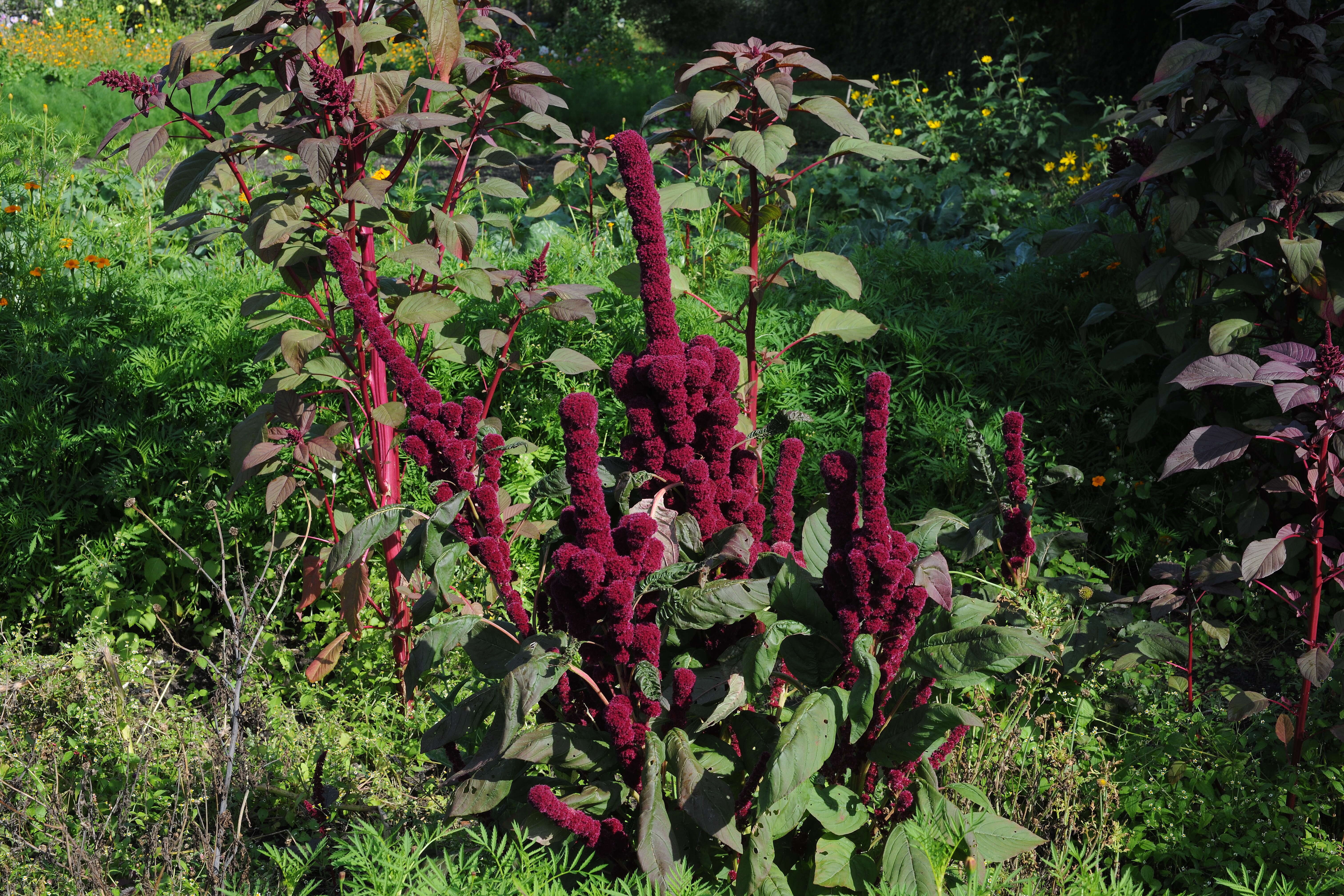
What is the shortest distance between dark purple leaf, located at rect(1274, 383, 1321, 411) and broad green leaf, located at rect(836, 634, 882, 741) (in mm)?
1156

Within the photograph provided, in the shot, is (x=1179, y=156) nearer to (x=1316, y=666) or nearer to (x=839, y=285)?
(x=839, y=285)

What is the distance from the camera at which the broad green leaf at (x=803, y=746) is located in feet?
4.30

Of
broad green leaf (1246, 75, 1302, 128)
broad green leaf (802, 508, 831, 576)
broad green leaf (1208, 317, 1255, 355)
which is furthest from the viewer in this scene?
broad green leaf (1208, 317, 1255, 355)

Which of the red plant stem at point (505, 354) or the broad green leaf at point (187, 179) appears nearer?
the broad green leaf at point (187, 179)

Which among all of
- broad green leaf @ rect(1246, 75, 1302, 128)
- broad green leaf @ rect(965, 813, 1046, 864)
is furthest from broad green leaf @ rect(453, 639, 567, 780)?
broad green leaf @ rect(1246, 75, 1302, 128)

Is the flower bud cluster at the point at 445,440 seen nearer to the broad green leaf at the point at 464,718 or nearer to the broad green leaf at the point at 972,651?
the broad green leaf at the point at 464,718

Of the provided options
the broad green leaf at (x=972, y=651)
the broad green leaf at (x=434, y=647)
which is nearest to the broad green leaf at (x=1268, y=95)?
the broad green leaf at (x=972, y=651)

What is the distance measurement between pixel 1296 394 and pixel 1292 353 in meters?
0.25

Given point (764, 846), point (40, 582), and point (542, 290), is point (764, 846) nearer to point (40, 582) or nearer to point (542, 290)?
point (542, 290)

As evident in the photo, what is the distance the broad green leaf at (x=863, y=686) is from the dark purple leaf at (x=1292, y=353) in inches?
53.5

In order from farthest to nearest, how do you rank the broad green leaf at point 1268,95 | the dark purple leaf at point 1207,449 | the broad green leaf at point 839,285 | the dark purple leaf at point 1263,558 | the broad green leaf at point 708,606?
the broad green leaf at point 1268,95 < the broad green leaf at point 839,285 < the dark purple leaf at point 1207,449 < the dark purple leaf at point 1263,558 < the broad green leaf at point 708,606

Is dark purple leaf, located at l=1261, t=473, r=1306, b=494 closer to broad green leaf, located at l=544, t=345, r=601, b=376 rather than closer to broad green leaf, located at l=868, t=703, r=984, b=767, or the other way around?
broad green leaf, located at l=868, t=703, r=984, b=767

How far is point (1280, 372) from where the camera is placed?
2064 millimetres

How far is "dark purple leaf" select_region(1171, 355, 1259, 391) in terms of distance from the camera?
7.27 feet
